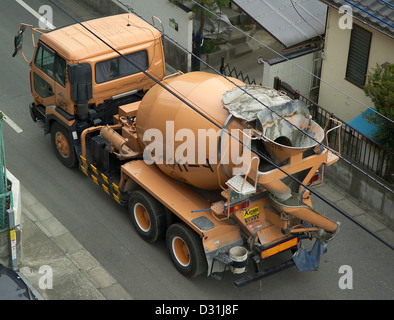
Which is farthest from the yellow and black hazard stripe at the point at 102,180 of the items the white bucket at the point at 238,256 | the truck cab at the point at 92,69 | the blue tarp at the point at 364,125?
the blue tarp at the point at 364,125

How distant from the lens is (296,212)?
11.4 meters

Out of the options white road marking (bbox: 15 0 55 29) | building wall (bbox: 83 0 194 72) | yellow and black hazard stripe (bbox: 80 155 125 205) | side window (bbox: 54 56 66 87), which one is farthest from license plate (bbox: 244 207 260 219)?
white road marking (bbox: 15 0 55 29)

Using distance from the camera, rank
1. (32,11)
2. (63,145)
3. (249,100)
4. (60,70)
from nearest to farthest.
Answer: (249,100) < (60,70) < (63,145) < (32,11)

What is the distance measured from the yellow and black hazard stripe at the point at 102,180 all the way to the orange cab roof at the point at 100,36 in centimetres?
218

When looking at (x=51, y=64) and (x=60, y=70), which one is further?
(x=51, y=64)

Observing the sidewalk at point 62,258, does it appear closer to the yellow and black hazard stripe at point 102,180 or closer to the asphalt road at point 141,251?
the asphalt road at point 141,251

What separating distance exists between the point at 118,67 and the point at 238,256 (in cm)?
497

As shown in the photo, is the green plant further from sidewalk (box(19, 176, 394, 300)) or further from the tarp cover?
the tarp cover

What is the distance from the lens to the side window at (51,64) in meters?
14.0

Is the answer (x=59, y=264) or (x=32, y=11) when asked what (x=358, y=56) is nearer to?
(x=59, y=264)

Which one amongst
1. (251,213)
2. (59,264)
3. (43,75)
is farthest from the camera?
(43,75)

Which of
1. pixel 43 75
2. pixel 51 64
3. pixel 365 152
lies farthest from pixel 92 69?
pixel 365 152

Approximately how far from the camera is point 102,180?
1391 cm
